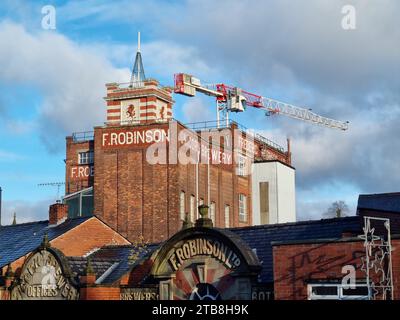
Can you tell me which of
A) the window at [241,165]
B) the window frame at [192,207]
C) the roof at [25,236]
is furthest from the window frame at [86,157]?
the roof at [25,236]

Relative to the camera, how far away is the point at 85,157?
6275cm

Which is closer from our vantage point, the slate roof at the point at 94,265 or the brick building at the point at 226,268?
the brick building at the point at 226,268

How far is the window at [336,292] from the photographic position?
19.1m

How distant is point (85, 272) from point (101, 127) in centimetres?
3293

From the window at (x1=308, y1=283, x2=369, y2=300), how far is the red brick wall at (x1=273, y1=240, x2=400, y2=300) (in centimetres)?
22

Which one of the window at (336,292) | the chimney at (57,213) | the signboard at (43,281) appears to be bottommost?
the window at (336,292)

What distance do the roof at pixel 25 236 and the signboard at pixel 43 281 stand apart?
394 cm

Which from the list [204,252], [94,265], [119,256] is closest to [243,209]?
[119,256]

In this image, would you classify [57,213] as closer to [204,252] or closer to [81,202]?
[204,252]

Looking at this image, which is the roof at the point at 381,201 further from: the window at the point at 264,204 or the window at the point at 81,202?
the window at the point at 264,204

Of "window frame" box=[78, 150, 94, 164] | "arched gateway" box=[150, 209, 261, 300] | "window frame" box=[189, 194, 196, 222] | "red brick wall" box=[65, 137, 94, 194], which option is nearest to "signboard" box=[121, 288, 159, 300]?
"arched gateway" box=[150, 209, 261, 300]

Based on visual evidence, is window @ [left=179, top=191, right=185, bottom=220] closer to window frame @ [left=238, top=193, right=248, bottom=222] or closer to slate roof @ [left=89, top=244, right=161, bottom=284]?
window frame @ [left=238, top=193, right=248, bottom=222]

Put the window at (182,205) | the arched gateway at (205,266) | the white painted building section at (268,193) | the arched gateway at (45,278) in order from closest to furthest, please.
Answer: the arched gateway at (205,266) → the arched gateway at (45,278) → the window at (182,205) → the white painted building section at (268,193)
